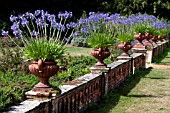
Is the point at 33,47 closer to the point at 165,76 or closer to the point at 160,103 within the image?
the point at 160,103

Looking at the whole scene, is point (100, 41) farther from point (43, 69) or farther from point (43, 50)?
point (43, 69)

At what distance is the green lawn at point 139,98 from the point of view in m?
8.84

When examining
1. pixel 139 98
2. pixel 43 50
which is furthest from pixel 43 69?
pixel 139 98

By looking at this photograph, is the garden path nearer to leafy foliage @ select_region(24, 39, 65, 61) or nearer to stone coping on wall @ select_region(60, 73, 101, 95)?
stone coping on wall @ select_region(60, 73, 101, 95)

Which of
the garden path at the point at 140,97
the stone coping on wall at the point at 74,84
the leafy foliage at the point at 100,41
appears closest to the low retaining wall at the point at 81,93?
the stone coping on wall at the point at 74,84

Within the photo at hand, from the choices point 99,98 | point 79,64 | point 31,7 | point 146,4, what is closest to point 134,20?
point 79,64

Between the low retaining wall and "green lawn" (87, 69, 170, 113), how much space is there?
21 cm

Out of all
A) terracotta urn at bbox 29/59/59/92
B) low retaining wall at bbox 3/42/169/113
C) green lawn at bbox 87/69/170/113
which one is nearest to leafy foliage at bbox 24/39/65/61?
terracotta urn at bbox 29/59/59/92

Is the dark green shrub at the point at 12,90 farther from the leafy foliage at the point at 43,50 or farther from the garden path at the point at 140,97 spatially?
the garden path at the point at 140,97

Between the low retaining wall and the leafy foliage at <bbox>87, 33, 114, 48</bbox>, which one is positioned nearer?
the low retaining wall

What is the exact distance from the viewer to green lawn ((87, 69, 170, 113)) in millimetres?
8836

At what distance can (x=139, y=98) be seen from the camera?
1009 cm

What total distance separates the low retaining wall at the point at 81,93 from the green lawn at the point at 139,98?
0.69ft

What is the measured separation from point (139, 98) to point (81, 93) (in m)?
2.23
